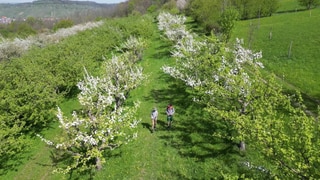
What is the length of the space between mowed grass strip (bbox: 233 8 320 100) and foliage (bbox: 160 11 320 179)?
8.78 metres

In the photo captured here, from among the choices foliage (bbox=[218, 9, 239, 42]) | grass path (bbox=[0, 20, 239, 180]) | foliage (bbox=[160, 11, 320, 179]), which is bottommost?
grass path (bbox=[0, 20, 239, 180])

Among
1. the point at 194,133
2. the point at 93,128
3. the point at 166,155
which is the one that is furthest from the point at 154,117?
the point at 93,128

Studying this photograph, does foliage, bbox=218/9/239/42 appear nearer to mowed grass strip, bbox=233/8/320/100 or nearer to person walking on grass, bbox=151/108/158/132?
mowed grass strip, bbox=233/8/320/100

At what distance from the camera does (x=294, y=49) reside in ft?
145

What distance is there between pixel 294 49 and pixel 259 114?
3400 centimetres

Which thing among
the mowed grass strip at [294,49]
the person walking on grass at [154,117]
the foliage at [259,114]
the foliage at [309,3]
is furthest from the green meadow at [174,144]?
the foliage at [309,3]

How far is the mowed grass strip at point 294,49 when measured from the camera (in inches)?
1357

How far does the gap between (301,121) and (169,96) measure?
22131 millimetres

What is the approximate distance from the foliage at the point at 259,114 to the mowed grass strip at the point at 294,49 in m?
8.78

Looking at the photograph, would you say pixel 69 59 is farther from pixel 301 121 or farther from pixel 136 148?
pixel 301 121

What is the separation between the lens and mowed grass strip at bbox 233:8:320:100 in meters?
34.5

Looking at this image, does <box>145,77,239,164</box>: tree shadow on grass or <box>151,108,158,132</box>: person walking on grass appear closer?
<box>145,77,239,164</box>: tree shadow on grass

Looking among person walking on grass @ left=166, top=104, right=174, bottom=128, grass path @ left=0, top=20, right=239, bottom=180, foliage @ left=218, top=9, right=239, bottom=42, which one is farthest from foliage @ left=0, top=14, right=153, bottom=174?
foliage @ left=218, top=9, right=239, bottom=42

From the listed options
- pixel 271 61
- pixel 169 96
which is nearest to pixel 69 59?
pixel 169 96
